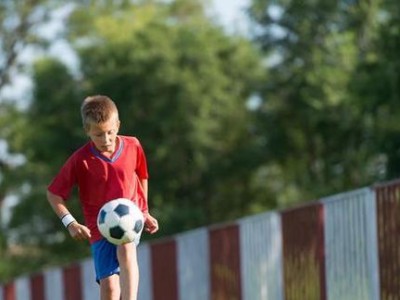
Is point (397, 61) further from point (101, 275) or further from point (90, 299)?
point (101, 275)

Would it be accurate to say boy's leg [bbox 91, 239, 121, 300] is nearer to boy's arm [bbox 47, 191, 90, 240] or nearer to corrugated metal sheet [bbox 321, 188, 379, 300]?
boy's arm [bbox 47, 191, 90, 240]

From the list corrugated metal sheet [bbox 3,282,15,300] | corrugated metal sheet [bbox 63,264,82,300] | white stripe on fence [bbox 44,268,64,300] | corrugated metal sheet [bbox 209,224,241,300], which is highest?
corrugated metal sheet [bbox 3,282,15,300]

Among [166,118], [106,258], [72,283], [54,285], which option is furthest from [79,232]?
[166,118]

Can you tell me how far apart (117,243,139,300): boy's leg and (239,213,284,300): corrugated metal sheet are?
6134 mm

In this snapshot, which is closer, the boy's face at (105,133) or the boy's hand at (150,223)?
the boy's face at (105,133)

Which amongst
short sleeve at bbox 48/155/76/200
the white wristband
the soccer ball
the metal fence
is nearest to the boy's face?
short sleeve at bbox 48/155/76/200

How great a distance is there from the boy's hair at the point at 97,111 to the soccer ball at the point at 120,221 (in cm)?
57

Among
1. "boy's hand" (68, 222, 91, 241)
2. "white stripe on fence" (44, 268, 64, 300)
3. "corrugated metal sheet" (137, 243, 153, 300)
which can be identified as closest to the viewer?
"boy's hand" (68, 222, 91, 241)

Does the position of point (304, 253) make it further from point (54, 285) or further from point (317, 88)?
point (317, 88)

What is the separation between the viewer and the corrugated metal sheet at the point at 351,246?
1322 centimetres

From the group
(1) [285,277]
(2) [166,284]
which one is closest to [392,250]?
(1) [285,277]

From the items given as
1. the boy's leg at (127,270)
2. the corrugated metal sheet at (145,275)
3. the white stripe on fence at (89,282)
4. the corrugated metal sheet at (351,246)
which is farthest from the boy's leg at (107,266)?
the white stripe on fence at (89,282)

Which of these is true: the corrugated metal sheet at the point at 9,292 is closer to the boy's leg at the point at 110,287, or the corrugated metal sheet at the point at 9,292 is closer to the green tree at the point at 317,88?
the green tree at the point at 317,88

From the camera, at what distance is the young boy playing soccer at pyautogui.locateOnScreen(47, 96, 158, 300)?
32.4 ft
